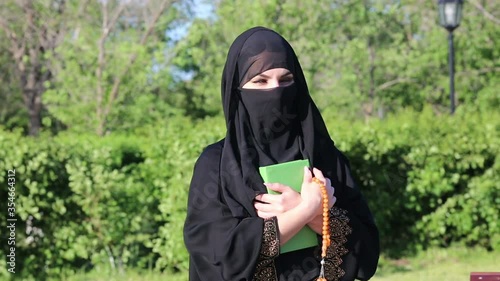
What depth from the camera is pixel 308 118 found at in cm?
260

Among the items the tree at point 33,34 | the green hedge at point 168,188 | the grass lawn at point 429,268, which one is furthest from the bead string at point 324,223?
the tree at point 33,34

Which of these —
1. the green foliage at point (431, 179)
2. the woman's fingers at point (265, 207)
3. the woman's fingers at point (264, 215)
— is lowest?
the green foliage at point (431, 179)

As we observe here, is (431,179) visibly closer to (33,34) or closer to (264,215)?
(264,215)

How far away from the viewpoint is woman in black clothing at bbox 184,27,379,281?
2.43 m

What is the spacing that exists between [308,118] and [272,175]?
249mm

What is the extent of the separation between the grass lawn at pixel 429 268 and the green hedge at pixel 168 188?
0.44 ft

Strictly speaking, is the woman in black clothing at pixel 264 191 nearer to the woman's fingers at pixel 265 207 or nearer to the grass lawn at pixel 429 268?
the woman's fingers at pixel 265 207

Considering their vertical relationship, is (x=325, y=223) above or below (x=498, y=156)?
above

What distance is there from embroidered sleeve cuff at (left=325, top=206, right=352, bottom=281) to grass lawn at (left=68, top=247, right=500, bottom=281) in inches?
203

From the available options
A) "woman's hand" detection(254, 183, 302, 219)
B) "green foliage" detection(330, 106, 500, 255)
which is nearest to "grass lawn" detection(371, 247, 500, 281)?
"green foliage" detection(330, 106, 500, 255)

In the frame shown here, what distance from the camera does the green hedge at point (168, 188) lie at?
7.45m

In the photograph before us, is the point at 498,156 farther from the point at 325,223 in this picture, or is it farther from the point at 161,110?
the point at 161,110

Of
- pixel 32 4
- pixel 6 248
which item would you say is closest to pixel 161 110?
pixel 32 4

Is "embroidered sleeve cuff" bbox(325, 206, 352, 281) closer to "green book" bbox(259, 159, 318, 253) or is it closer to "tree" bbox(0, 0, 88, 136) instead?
"green book" bbox(259, 159, 318, 253)
